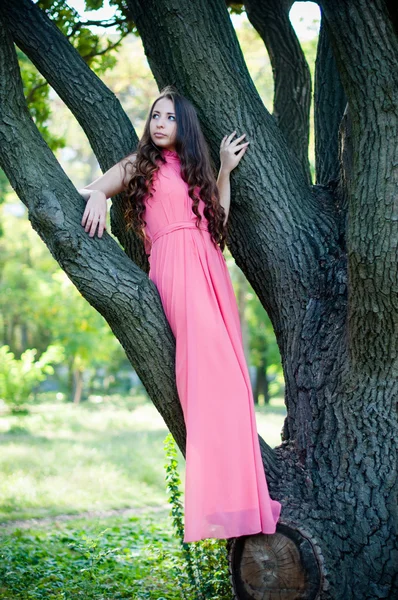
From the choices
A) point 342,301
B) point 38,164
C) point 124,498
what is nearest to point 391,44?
point 342,301

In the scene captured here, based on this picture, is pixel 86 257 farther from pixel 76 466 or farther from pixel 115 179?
pixel 76 466

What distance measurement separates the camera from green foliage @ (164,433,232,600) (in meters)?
3.66

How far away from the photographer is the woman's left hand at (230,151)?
3.47 metres

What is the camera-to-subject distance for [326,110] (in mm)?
4375

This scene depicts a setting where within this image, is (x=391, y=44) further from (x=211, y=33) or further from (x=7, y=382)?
(x=7, y=382)

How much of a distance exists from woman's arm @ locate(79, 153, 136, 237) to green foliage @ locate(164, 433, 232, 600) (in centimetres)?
130

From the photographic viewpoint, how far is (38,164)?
3.22 meters

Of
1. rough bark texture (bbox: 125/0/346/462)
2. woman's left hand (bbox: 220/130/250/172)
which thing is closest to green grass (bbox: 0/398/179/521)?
rough bark texture (bbox: 125/0/346/462)

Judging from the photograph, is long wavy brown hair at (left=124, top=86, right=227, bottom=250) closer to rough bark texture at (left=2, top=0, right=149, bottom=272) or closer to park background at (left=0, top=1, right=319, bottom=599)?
rough bark texture at (left=2, top=0, right=149, bottom=272)

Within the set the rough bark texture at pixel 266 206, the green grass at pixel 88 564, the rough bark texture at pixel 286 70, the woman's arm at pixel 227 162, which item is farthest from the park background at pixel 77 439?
the woman's arm at pixel 227 162

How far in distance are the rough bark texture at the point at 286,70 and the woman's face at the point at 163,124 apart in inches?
47.2

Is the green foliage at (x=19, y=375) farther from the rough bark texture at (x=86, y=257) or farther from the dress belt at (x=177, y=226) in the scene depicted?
the rough bark texture at (x=86, y=257)

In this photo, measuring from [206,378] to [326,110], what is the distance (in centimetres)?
217

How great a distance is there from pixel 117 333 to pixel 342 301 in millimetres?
1163
